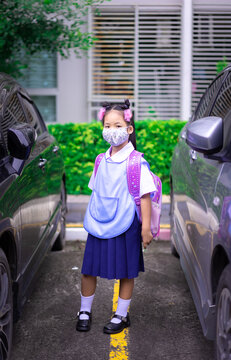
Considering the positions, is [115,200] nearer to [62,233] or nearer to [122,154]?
[122,154]

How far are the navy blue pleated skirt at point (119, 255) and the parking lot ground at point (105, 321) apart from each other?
18.1 inches

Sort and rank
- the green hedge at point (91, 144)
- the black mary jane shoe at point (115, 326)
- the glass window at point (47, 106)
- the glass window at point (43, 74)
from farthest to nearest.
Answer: the glass window at point (47, 106) → the glass window at point (43, 74) → the green hedge at point (91, 144) → the black mary jane shoe at point (115, 326)

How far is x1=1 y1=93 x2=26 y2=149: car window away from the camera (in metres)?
3.69

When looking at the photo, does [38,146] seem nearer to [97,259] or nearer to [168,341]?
[97,259]

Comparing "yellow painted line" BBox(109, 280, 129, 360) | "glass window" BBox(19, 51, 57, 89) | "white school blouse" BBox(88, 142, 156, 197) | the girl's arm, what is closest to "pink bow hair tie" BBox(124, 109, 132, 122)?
"white school blouse" BBox(88, 142, 156, 197)

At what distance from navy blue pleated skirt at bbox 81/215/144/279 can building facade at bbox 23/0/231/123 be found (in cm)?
628

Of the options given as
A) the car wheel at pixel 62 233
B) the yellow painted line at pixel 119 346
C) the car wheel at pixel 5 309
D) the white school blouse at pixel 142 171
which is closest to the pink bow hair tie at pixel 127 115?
the white school blouse at pixel 142 171

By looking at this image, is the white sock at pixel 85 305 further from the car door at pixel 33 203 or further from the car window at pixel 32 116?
the car window at pixel 32 116

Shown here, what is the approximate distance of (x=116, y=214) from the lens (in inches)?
143

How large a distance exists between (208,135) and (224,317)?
3.24 ft

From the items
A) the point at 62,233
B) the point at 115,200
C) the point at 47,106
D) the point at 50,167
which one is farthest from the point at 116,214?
the point at 47,106

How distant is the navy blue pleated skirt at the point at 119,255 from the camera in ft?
12.0

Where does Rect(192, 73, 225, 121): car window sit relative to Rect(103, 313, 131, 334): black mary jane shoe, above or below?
above

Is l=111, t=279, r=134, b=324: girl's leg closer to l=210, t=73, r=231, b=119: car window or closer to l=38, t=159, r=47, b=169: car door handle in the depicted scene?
l=38, t=159, r=47, b=169: car door handle
